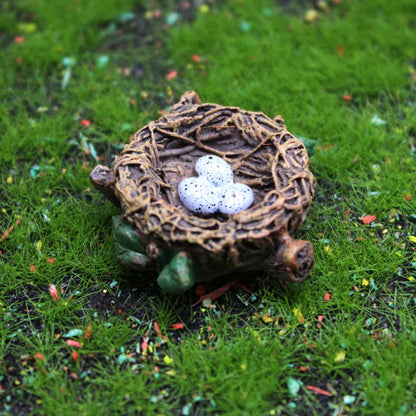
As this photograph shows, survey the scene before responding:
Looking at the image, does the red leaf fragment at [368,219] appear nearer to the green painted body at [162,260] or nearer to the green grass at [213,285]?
the green grass at [213,285]

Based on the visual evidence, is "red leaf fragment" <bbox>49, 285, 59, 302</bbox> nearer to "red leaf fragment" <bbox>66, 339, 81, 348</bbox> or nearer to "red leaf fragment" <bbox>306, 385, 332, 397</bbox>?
"red leaf fragment" <bbox>66, 339, 81, 348</bbox>

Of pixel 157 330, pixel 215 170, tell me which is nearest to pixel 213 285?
pixel 157 330

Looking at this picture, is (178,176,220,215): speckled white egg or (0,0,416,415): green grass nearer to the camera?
(0,0,416,415): green grass

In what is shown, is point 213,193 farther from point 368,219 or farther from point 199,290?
point 368,219

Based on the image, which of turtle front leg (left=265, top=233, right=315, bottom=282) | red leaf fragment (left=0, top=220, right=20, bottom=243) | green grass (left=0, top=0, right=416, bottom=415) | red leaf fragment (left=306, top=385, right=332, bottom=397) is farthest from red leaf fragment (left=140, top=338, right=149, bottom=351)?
red leaf fragment (left=0, top=220, right=20, bottom=243)

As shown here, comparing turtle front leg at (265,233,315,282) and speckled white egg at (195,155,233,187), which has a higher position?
speckled white egg at (195,155,233,187)

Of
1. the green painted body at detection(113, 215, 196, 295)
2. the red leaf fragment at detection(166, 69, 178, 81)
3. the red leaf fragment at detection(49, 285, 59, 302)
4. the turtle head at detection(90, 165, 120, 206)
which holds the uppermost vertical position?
the turtle head at detection(90, 165, 120, 206)

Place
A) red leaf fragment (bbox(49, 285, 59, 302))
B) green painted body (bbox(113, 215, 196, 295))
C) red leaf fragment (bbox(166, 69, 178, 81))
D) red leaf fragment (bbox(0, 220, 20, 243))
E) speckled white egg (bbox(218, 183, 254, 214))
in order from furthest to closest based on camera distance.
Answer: red leaf fragment (bbox(166, 69, 178, 81)) → red leaf fragment (bbox(0, 220, 20, 243)) → red leaf fragment (bbox(49, 285, 59, 302)) → speckled white egg (bbox(218, 183, 254, 214)) → green painted body (bbox(113, 215, 196, 295))
